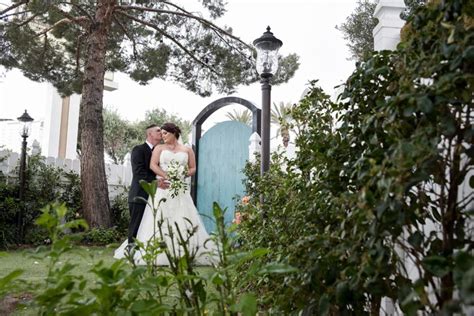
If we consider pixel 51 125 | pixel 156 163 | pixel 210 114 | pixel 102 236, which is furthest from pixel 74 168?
pixel 51 125

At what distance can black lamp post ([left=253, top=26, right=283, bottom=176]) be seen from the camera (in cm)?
379

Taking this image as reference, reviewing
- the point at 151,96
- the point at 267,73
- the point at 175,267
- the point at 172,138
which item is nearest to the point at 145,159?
the point at 172,138

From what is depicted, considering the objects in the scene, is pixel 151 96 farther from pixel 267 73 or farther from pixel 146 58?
pixel 267 73

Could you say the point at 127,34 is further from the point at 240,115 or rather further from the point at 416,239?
the point at 240,115

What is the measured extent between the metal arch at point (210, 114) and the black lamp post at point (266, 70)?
10.9 ft

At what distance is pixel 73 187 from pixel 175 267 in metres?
8.37

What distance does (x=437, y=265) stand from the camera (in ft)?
2.63

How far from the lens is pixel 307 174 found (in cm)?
181

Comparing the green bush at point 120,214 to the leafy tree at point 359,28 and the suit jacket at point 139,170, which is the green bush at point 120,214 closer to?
the suit jacket at point 139,170

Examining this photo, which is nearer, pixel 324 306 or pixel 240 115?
pixel 324 306

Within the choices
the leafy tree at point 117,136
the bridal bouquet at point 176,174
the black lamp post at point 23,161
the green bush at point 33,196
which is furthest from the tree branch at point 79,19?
the leafy tree at point 117,136

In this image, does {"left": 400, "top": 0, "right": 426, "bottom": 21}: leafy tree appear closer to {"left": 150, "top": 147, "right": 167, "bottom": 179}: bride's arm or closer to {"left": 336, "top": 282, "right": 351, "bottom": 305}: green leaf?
{"left": 336, "top": 282, "right": 351, "bottom": 305}: green leaf

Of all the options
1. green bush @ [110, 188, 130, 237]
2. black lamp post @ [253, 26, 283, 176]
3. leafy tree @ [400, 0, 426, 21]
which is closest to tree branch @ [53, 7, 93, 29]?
green bush @ [110, 188, 130, 237]

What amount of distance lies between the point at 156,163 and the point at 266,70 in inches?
88.4
